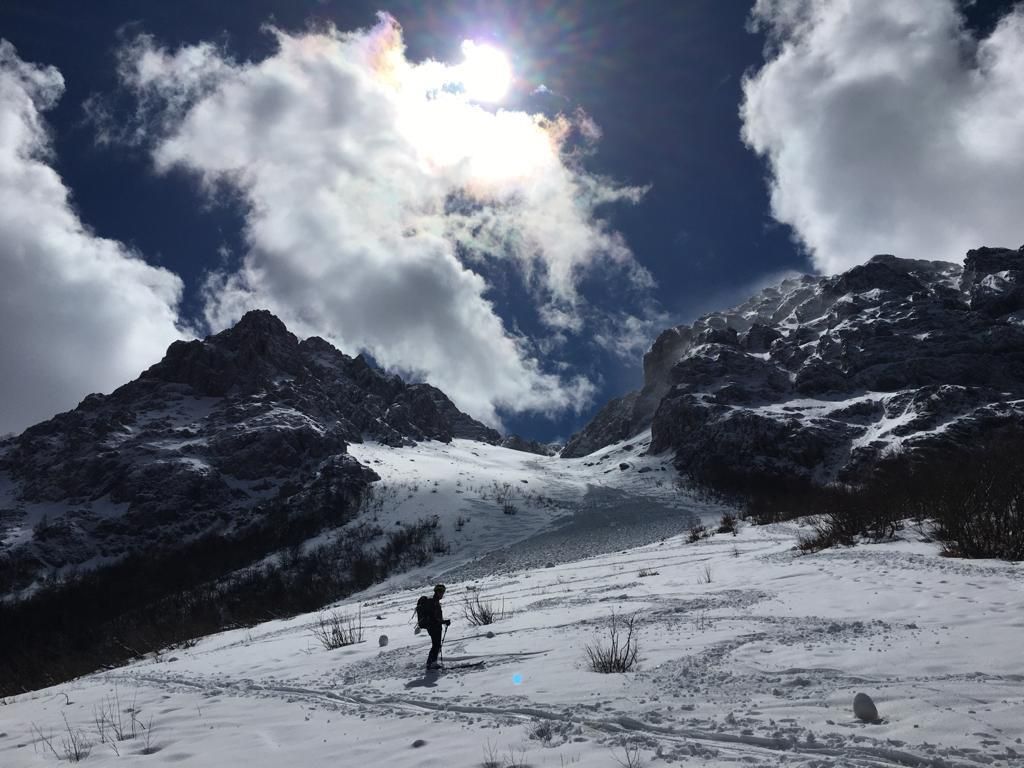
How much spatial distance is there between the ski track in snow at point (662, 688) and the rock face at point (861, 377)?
9410cm

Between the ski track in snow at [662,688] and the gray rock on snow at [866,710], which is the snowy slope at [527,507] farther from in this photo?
the gray rock on snow at [866,710]

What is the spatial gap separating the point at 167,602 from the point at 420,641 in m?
64.8

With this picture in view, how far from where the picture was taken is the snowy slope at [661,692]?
458 centimetres

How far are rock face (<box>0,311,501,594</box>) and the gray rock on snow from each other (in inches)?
3213

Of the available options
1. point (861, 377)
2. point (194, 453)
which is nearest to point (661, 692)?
point (194, 453)

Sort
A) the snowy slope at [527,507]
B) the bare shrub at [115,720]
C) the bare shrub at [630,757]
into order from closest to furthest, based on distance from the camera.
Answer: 1. the bare shrub at [630,757]
2. the bare shrub at [115,720]
3. the snowy slope at [527,507]

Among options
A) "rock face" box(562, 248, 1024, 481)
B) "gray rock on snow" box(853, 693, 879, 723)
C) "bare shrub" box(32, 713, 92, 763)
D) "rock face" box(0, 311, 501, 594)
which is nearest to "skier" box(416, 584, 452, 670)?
"bare shrub" box(32, 713, 92, 763)

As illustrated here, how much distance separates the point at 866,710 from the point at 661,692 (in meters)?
2.06

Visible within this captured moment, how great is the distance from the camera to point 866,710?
15.2 ft

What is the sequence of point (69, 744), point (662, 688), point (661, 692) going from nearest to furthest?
point (661, 692) → point (662, 688) → point (69, 744)

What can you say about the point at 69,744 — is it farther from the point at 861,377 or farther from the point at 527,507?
the point at 861,377

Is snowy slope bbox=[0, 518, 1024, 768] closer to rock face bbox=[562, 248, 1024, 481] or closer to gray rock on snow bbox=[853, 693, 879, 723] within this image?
gray rock on snow bbox=[853, 693, 879, 723]

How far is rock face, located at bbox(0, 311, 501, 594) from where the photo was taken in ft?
305

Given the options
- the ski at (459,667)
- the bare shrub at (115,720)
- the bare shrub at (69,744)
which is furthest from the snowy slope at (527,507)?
the bare shrub at (69,744)
